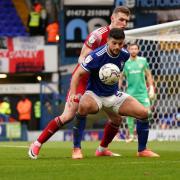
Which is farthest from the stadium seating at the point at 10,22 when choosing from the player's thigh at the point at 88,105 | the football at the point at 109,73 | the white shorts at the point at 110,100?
the football at the point at 109,73

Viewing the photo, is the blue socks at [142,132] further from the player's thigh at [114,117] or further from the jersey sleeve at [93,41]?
the jersey sleeve at [93,41]

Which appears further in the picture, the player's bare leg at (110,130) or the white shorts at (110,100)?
the player's bare leg at (110,130)

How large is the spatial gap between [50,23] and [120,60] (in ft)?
63.1

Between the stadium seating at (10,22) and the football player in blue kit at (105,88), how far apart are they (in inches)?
758

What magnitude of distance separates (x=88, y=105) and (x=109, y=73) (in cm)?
48

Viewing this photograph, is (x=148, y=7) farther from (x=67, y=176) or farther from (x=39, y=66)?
(x=67, y=176)

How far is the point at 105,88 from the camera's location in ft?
30.8

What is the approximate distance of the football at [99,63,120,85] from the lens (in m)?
9.05

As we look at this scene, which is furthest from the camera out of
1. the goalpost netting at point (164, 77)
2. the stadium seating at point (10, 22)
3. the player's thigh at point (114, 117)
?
the stadium seating at point (10, 22)

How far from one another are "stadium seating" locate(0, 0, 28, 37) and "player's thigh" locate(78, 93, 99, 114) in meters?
19.4

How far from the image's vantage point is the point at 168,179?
258 inches

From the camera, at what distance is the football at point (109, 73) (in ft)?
29.7

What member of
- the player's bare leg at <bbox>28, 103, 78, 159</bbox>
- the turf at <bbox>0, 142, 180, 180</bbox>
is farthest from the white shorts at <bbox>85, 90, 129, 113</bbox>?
the turf at <bbox>0, 142, 180, 180</bbox>

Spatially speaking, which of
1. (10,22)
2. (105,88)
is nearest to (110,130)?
(105,88)
